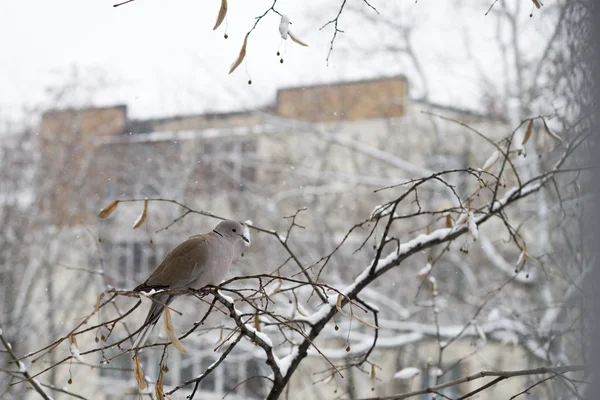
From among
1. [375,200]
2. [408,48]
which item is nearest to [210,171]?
[375,200]

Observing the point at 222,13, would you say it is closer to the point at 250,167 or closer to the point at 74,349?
the point at 74,349

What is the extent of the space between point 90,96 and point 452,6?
181cm

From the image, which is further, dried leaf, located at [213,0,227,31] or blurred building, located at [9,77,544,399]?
blurred building, located at [9,77,544,399]

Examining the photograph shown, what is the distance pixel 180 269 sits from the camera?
646mm

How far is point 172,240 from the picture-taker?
10.3 feet

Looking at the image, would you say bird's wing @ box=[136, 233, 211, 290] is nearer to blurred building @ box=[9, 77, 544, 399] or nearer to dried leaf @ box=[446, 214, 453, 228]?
dried leaf @ box=[446, 214, 453, 228]

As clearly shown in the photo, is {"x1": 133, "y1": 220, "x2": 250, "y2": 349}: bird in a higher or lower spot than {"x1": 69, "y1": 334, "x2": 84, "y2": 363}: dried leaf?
higher

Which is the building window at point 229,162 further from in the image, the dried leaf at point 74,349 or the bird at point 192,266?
the dried leaf at point 74,349

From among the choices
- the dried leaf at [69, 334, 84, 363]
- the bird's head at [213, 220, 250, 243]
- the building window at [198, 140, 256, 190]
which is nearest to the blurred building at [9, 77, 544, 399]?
the building window at [198, 140, 256, 190]

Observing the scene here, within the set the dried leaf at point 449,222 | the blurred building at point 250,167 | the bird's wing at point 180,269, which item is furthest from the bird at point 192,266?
the blurred building at point 250,167

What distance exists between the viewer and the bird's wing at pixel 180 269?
0.65 meters

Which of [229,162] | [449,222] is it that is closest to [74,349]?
[449,222]

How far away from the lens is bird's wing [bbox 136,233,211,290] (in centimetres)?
65

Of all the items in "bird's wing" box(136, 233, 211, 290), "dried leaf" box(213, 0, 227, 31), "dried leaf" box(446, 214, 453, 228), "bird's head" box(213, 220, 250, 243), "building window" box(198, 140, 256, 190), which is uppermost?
"building window" box(198, 140, 256, 190)
